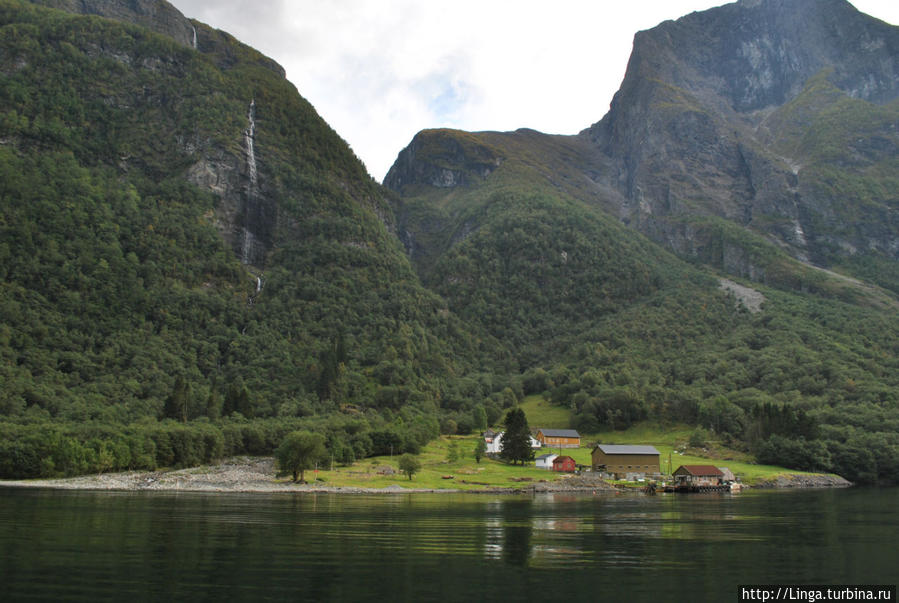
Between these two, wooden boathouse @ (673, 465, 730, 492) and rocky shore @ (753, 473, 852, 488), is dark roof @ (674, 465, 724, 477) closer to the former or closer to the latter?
wooden boathouse @ (673, 465, 730, 492)

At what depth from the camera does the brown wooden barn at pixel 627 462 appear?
120188 millimetres

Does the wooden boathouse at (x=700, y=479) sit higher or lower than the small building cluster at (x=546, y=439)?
lower

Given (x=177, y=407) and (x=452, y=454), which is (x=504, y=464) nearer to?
(x=452, y=454)

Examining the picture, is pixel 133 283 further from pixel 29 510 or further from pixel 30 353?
pixel 29 510

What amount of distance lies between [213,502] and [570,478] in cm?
6108

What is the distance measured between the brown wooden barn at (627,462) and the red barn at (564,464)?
4.15 metres

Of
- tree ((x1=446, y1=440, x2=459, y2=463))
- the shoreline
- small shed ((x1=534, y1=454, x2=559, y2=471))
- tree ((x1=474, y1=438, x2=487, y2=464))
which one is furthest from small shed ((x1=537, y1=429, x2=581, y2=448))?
the shoreline

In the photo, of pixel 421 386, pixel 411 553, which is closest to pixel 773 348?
pixel 421 386

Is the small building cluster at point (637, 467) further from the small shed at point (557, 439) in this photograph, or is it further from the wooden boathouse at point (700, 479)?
the small shed at point (557, 439)

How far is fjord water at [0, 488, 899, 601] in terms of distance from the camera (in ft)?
87.4

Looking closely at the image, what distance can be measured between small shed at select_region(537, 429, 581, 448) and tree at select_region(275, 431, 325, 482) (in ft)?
210

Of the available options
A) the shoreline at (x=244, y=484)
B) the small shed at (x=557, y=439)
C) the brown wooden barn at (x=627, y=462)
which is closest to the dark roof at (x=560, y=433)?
the small shed at (x=557, y=439)

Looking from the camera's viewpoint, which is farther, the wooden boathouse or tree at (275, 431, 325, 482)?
the wooden boathouse

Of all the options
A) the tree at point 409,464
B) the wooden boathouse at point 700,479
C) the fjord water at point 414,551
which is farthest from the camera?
the wooden boathouse at point 700,479
